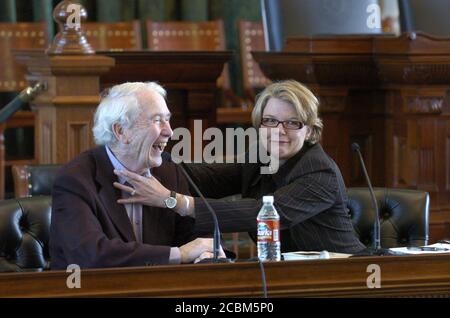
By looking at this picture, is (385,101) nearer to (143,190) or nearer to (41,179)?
(41,179)

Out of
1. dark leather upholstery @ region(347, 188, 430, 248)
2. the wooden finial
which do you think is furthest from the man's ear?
the wooden finial

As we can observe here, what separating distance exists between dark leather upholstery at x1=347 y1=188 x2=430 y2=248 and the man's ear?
962mm

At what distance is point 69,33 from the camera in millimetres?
5922

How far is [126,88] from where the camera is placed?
3508 mm

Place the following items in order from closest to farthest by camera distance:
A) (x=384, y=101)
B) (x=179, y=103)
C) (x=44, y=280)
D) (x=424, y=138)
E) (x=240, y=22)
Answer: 1. (x=44, y=280)
2. (x=424, y=138)
3. (x=384, y=101)
4. (x=179, y=103)
5. (x=240, y=22)

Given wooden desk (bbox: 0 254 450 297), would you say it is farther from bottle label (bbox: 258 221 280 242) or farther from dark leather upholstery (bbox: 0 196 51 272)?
dark leather upholstery (bbox: 0 196 51 272)

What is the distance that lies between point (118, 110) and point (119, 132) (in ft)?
0.24

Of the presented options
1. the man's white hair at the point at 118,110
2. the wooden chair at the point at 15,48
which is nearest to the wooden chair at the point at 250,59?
the wooden chair at the point at 15,48

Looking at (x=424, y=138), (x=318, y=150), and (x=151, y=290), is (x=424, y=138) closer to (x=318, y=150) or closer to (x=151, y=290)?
(x=318, y=150)

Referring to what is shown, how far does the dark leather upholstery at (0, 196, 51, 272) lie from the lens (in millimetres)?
3646

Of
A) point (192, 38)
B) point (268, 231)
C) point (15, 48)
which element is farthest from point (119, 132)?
point (192, 38)

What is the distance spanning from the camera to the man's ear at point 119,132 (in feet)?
11.5

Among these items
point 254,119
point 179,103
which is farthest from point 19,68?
point 254,119
